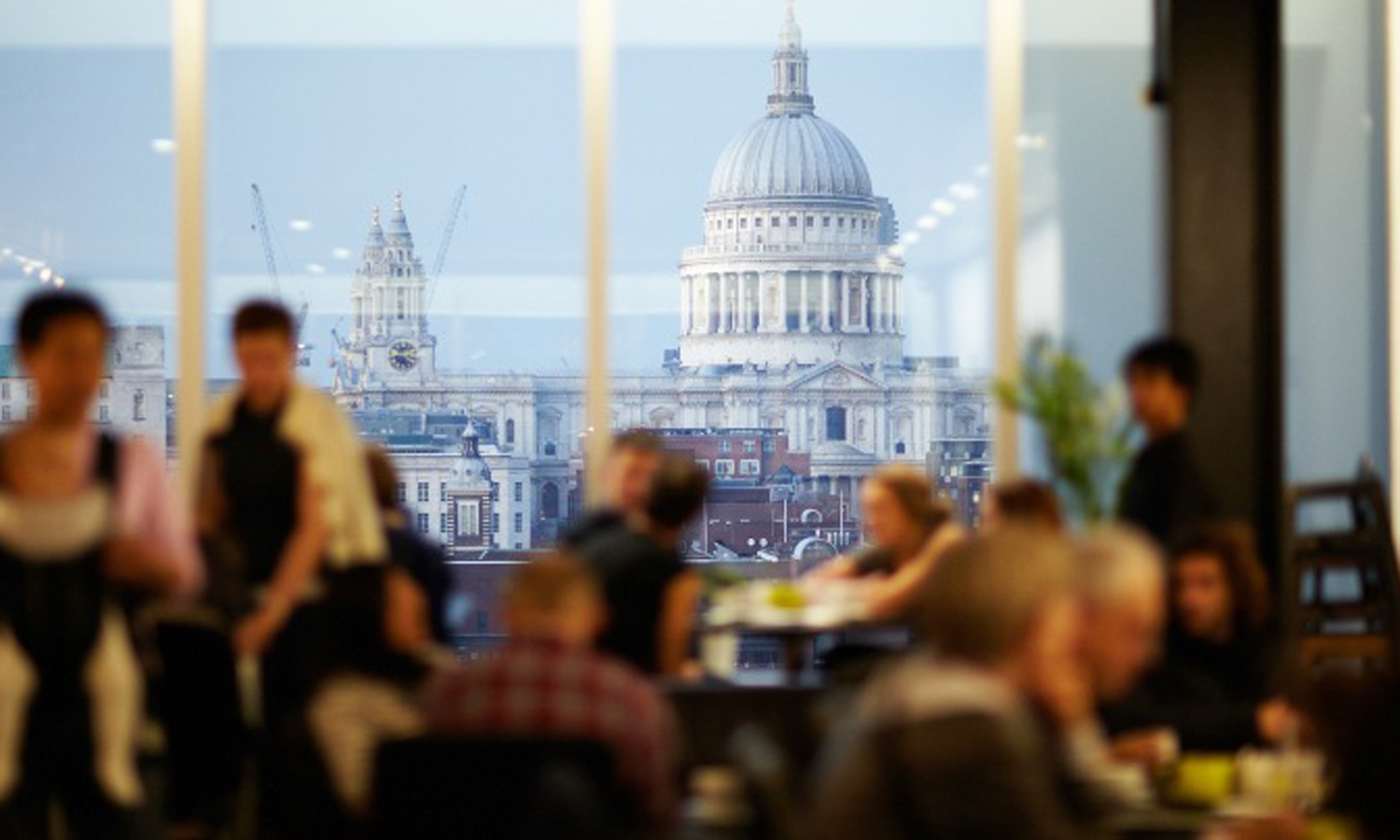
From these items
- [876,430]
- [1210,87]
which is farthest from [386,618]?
[876,430]

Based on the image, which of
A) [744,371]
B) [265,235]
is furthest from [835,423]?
[265,235]

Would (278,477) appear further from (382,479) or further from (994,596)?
(994,596)

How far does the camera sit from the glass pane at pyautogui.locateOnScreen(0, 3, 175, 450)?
873cm

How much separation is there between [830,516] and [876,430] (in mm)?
402

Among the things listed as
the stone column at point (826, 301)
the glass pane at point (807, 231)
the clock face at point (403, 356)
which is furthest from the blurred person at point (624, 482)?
the stone column at point (826, 301)

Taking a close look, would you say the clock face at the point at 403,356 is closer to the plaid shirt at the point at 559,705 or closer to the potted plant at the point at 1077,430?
the potted plant at the point at 1077,430

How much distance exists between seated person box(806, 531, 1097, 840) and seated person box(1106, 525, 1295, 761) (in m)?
2.36

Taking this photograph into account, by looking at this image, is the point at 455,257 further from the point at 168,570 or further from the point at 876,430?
the point at 168,570

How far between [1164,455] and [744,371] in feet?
10.7

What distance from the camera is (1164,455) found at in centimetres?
655

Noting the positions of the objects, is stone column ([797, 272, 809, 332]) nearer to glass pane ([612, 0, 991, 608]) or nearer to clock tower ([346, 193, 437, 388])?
glass pane ([612, 0, 991, 608])

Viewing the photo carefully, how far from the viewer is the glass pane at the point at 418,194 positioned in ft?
28.9

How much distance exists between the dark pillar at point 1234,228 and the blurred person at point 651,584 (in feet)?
7.62

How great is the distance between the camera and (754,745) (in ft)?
A: 12.1
